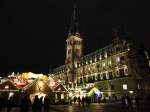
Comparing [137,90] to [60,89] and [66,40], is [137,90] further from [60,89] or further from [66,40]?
[66,40]

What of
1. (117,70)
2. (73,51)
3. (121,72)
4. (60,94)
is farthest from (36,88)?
(73,51)

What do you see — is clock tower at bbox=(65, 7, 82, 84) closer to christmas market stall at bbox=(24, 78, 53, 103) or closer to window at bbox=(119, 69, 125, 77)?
window at bbox=(119, 69, 125, 77)

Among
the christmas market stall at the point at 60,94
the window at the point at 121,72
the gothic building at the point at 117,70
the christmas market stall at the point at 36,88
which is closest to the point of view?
the christmas market stall at the point at 36,88

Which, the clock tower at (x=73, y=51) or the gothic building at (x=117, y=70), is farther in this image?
the clock tower at (x=73, y=51)

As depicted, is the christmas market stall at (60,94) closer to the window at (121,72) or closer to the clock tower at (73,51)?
the window at (121,72)

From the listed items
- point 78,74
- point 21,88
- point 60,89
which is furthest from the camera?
point 78,74

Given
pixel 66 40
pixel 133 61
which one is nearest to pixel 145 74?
pixel 133 61

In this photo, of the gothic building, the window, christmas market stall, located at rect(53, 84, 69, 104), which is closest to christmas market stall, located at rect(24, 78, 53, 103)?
christmas market stall, located at rect(53, 84, 69, 104)

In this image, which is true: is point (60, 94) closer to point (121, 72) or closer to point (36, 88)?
point (36, 88)

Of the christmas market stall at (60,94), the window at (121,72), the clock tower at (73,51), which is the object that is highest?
the clock tower at (73,51)

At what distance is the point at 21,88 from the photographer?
5309 cm

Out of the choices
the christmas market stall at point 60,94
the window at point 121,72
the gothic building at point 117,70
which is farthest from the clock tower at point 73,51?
the christmas market stall at point 60,94

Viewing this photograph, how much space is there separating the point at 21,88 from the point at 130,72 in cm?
4179

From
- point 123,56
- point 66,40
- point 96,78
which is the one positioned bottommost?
point 96,78
